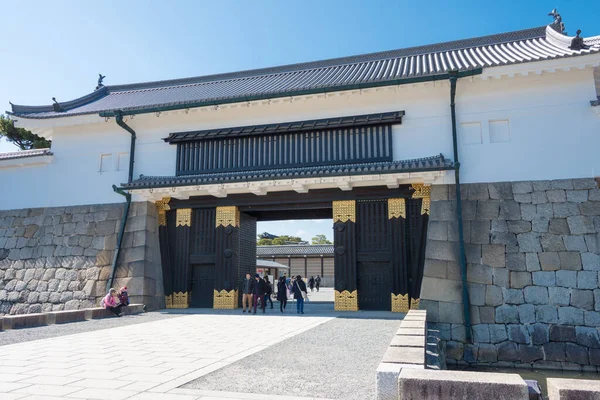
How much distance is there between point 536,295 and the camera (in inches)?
394

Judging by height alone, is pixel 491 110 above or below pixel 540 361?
above

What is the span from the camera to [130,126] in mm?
14453

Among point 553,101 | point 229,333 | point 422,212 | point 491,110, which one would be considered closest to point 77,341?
point 229,333

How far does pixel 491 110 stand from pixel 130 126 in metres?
11.7

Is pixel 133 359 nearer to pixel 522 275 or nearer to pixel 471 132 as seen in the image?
pixel 522 275

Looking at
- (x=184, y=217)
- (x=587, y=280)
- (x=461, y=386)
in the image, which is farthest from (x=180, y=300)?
(x=461, y=386)

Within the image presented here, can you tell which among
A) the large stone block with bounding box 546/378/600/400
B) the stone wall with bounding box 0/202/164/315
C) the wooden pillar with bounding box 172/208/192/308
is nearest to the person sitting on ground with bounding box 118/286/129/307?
the stone wall with bounding box 0/202/164/315

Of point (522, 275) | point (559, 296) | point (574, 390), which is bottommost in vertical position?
point (574, 390)

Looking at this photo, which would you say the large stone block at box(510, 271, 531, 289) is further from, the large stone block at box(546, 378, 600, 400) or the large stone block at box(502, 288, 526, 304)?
the large stone block at box(546, 378, 600, 400)

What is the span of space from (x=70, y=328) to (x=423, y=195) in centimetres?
947

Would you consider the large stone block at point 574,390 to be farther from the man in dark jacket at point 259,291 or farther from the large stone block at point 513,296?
the man in dark jacket at point 259,291

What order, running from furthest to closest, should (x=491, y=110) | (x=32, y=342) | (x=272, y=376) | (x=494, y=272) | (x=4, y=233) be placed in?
(x=4, y=233), (x=491, y=110), (x=494, y=272), (x=32, y=342), (x=272, y=376)

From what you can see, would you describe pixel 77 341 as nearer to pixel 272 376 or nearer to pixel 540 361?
pixel 272 376

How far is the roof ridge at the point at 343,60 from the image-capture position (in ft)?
49.8
